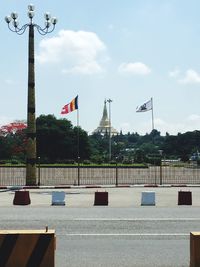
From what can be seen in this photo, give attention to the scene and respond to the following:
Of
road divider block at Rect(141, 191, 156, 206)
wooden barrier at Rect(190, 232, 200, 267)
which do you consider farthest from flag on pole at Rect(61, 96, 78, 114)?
wooden barrier at Rect(190, 232, 200, 267)

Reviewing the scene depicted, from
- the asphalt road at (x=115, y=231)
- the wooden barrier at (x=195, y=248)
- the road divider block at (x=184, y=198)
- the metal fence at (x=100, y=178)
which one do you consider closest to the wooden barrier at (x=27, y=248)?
the asphalt road at (x=115, y=231)

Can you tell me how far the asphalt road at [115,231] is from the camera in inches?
337

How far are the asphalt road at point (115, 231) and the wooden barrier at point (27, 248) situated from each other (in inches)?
50.6

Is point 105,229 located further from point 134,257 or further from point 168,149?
point 168,149

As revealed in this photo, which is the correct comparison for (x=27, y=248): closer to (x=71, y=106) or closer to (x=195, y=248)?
(x=195, y=248)

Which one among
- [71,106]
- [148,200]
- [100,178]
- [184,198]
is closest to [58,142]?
[100,178]

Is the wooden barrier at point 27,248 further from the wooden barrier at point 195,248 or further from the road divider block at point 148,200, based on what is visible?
the road divider block at point 148,200

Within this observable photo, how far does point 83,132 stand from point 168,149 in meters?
56.7

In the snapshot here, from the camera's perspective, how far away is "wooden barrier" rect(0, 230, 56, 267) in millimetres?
6727

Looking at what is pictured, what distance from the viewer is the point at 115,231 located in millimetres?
11695

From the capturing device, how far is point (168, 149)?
518ft

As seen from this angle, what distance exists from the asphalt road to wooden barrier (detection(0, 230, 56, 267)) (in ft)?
4.22

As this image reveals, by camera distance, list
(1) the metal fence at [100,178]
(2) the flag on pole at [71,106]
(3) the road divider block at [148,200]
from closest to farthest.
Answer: (3) the road divider block at [148,200] < (1) the metal fence at [100,178] < (2) the flag on pole at [71,106]

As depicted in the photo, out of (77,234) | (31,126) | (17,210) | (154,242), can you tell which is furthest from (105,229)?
(31,126)
